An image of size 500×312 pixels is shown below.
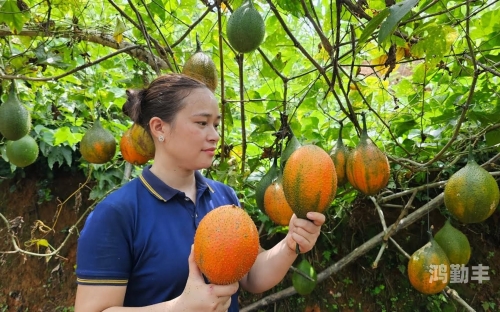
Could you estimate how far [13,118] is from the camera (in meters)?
2.72

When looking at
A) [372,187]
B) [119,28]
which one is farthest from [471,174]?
[119,28]

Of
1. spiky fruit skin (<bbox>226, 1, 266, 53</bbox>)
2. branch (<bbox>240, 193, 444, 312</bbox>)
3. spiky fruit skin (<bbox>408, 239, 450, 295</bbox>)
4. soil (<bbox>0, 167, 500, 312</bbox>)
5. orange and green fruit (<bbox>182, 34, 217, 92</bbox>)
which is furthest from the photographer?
soil (<bbox>0, 167, 500, 312</bbox>)

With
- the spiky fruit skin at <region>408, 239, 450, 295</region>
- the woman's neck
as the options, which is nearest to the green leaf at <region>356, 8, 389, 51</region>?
the woman's neck

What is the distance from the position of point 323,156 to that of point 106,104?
255cm

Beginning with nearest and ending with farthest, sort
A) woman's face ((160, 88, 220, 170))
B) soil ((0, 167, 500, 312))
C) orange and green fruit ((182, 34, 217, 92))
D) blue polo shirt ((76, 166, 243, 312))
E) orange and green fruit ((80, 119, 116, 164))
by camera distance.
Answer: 1. blue polo shirt ((76, 166, 243, 312))
2. woman's face ((160, 88, 220, 170))
3. orange and green fruit ((182, 34, 217, 92))
4. orange and green fruit ((80, 119, 116, 164))
5. soil ((0, 167, 500, 312))

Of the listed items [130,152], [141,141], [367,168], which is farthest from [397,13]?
[130,152]

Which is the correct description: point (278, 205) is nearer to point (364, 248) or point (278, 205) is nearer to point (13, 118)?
point (364, 248)

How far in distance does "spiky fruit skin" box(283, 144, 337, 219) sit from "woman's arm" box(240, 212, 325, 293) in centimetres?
11

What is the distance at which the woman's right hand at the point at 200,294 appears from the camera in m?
1.18

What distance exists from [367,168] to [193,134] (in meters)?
0.70

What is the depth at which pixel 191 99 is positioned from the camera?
5.42ft

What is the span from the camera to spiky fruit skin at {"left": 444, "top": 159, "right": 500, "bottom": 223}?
190 cm

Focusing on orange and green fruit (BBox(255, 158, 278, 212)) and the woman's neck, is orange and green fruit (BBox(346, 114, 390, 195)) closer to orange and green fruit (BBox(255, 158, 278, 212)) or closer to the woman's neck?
orange and green fruit (BBox(255, 158, 278, 212))

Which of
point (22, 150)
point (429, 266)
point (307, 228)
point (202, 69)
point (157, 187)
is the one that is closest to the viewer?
point (307, 228)
